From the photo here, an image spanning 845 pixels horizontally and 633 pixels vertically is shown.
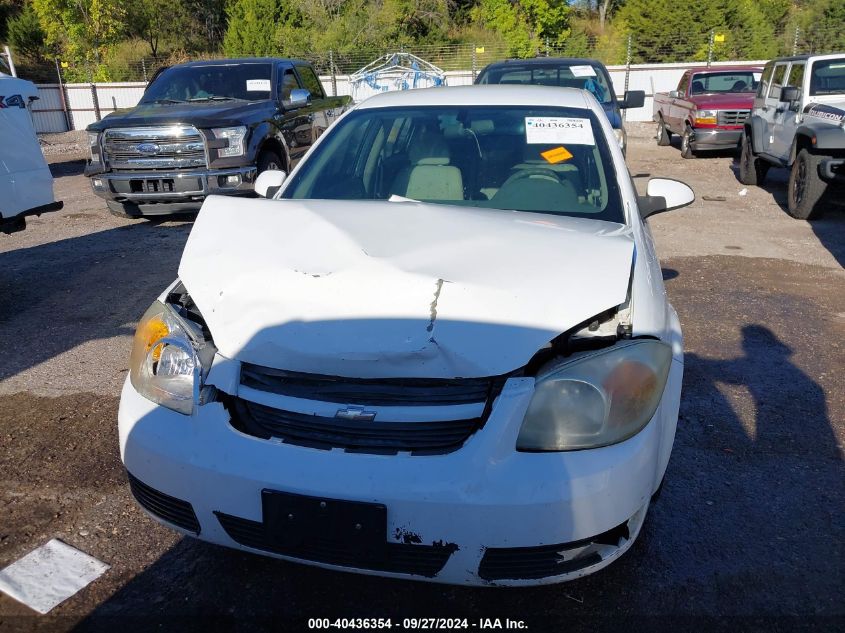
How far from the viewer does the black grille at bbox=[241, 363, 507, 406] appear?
6.71 ft

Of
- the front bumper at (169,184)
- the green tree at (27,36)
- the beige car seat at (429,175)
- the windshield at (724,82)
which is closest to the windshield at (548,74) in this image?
the front bumper at (169,184)

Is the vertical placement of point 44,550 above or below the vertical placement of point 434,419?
below

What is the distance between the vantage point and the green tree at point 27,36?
35438 mm

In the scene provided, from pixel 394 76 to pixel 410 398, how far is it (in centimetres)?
2448

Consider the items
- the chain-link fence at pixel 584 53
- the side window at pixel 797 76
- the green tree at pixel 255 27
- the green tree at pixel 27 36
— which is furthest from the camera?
the green tree at pixel 27 36

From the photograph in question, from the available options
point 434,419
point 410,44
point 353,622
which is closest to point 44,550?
point 353,622

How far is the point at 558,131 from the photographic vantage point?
136 inches

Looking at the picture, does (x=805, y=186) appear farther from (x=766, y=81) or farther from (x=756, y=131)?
(x=766, y=81)

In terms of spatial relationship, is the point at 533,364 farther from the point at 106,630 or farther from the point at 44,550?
the point at 44,550

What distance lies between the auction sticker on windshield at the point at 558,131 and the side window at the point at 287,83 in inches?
257

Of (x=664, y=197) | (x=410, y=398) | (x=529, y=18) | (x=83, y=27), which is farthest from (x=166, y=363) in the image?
(x=529, y=18)

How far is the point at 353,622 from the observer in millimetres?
2271

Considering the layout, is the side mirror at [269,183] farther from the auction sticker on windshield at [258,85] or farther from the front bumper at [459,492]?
the auction sticker on windshield at [258,85]

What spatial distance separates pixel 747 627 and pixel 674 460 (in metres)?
1.06
